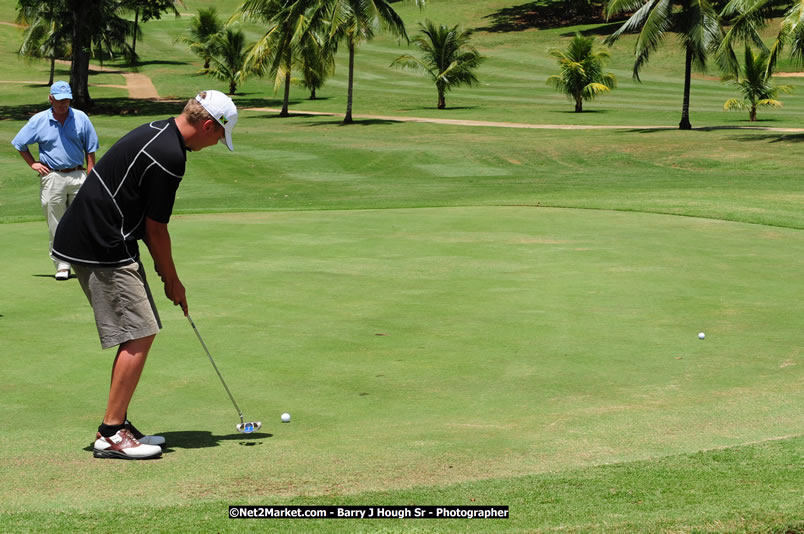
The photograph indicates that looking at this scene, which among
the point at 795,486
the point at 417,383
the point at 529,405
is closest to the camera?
the point at 795,486

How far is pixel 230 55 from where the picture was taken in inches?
2360

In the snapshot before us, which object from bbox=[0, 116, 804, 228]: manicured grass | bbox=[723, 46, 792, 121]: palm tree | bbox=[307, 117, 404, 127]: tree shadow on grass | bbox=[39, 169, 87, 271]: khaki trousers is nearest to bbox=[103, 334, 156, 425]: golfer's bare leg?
bbox=[39, 169, 87, 271]: khaki trousers

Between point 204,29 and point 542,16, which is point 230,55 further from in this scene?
point 542,16

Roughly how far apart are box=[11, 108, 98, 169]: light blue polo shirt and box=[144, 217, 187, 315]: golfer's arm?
6141 mm

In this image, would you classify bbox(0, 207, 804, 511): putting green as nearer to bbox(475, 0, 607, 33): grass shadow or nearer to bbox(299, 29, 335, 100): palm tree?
bbox(299, 29, 335, 100): palm tree

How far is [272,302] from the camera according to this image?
30.4 feet

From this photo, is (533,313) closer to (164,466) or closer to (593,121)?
(164,466)

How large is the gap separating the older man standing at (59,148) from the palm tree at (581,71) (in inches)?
1503

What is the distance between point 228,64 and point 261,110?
1209cm

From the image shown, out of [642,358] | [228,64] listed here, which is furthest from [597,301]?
[228,64]

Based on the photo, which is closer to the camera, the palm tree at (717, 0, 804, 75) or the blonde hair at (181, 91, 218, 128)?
the blonde hair at (181, 91, 218, 128)

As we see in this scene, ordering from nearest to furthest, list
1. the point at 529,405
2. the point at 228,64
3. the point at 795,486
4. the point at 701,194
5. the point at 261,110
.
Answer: the point at 795,486 < the point at 529,405 < the point at 701,194 < the point at 261,110 < the point at 228,64

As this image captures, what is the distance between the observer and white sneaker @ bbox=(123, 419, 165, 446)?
17.7 ft

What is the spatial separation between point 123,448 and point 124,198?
1.33m
